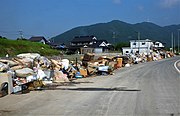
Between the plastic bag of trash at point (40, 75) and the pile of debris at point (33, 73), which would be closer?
the pile of debris at point (33, 73)

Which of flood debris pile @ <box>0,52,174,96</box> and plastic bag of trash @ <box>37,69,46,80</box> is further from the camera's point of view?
plastic bag of trash @ <box>37,69,46,80</box>

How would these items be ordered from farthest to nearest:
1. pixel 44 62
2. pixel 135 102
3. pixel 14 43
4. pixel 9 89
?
pixel 14 43, pixel 44 62, pixel 9 89, pixel 135 102

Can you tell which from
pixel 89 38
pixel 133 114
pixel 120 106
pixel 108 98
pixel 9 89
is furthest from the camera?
pixel 89 38

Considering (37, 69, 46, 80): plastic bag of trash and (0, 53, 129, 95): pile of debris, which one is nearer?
(0, 53, 129, 95): pile of debris

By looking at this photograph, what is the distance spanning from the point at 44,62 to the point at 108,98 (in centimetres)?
1439

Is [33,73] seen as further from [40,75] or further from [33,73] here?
[40,75]

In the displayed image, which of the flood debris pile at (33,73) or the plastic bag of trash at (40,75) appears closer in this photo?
the flood debris pile at (33,73)

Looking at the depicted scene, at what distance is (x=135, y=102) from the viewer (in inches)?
480

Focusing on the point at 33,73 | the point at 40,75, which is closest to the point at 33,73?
the point at 33,73

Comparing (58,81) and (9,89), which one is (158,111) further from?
(58,81)

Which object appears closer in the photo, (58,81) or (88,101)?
(88,101)

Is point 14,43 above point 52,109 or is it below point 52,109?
above

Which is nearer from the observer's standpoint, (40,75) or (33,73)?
(33,73)

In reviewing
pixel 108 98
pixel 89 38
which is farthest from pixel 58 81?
pixel 89 38
